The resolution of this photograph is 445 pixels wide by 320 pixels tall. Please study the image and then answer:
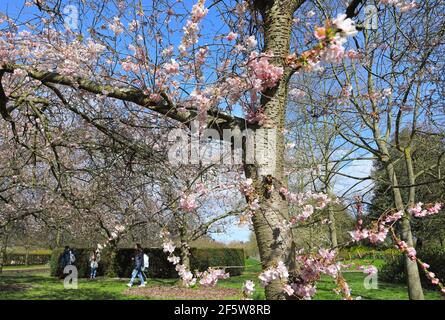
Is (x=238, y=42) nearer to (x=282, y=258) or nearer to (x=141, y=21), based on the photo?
(x=141, y=21)

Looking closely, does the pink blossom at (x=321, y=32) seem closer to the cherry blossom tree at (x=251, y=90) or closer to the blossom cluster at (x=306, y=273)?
the cherry blossom tree at (x=251, y=90)

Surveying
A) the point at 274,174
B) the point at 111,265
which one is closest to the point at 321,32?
the point at 274,174

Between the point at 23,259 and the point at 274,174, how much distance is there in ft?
112

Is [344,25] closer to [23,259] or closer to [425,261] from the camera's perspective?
[425,261]

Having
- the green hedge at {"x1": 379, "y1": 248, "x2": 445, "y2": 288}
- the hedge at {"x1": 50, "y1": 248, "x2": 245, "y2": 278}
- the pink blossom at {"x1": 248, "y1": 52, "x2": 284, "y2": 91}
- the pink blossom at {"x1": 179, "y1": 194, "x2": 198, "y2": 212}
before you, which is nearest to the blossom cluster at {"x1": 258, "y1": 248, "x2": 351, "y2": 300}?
the pink blossom at {"x1": 179, "y1": 194, "x2": 198, "y2": 212}

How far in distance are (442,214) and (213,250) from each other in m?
10.3

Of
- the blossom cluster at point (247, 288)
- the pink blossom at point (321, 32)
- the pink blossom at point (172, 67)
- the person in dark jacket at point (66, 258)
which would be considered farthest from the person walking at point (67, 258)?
the pink blossom at point (321, 32)

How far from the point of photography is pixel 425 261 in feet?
41.3

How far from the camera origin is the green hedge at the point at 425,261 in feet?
39.8

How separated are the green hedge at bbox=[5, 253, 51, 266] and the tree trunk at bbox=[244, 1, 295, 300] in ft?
105

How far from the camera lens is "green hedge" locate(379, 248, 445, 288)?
1212cm

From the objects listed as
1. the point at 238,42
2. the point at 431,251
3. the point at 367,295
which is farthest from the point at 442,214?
the point at 238,42

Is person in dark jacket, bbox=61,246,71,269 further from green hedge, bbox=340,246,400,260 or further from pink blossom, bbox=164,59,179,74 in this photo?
pink blossom, bbox=164,59,179,74

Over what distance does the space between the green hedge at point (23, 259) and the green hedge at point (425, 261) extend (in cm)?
2646
